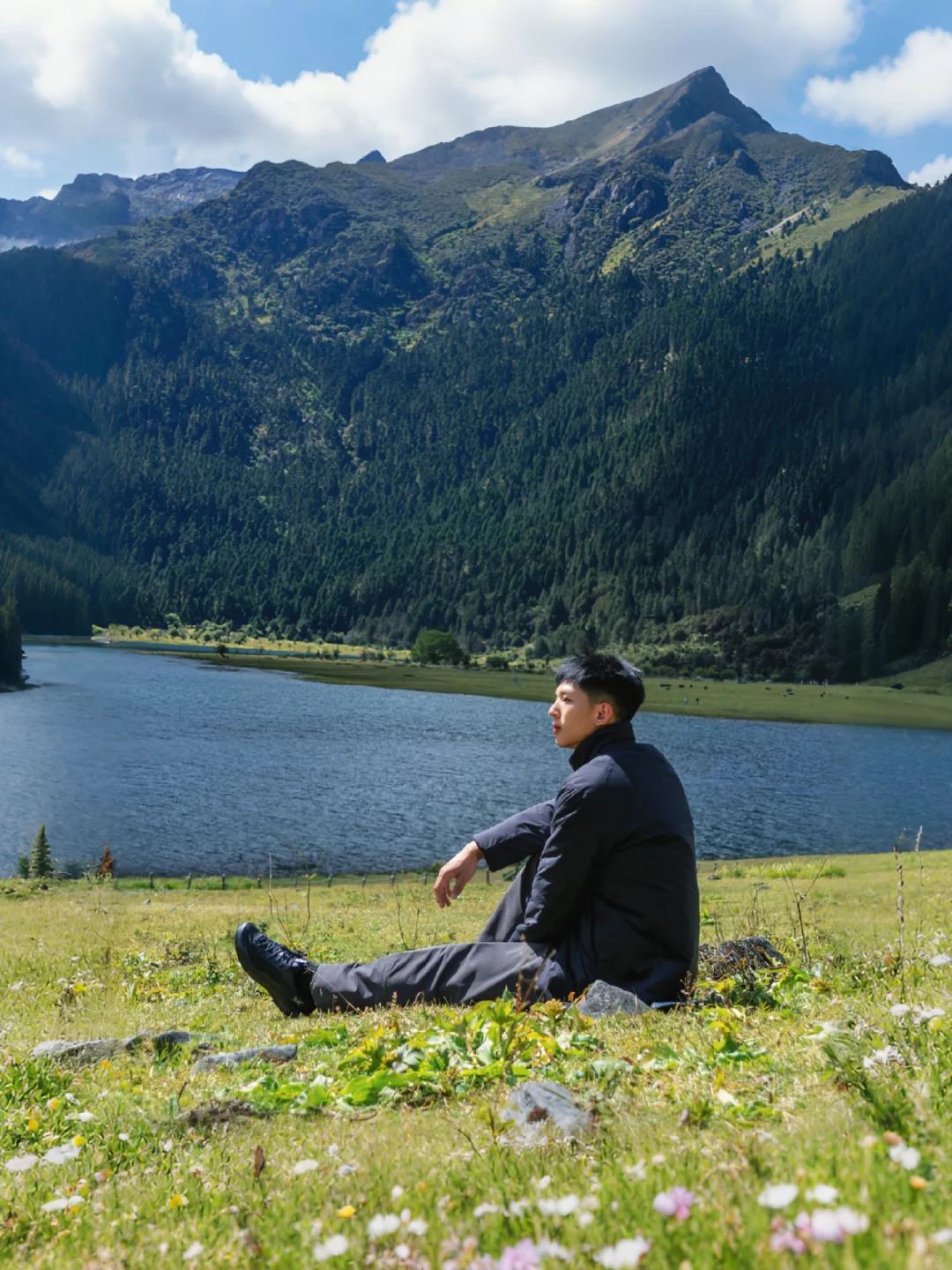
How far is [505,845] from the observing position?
784cm

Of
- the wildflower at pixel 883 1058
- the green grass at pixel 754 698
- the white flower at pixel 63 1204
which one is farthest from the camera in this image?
the green grass at pixel 754 698

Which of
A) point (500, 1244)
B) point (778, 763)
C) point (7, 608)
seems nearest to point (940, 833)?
point (778, 763)

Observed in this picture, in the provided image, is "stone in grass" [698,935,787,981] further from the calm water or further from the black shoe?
the calm water

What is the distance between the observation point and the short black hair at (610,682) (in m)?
7.17

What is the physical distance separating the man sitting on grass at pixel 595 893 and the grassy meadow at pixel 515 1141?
16.4 inches

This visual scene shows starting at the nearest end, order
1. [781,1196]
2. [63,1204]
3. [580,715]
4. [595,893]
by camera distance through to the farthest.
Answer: [781,1196] < [63,1204] < [595,893] < [580,715]

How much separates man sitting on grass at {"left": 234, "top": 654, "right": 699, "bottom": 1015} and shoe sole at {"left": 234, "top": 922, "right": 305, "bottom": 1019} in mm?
882

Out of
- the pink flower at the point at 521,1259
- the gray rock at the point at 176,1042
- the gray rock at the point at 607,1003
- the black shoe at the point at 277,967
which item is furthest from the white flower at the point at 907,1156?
the black shoe at the point at 277,967

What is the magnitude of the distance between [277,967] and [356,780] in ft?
207

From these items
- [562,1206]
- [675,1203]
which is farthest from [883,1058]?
[562,1206]

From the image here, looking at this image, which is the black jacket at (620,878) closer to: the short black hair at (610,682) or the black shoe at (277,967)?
the short black hair at (610,682)

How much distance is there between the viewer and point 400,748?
87375 mm

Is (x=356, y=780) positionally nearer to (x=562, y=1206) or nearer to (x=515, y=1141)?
(x=515, y=1141)

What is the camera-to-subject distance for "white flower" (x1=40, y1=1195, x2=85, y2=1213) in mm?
3545
